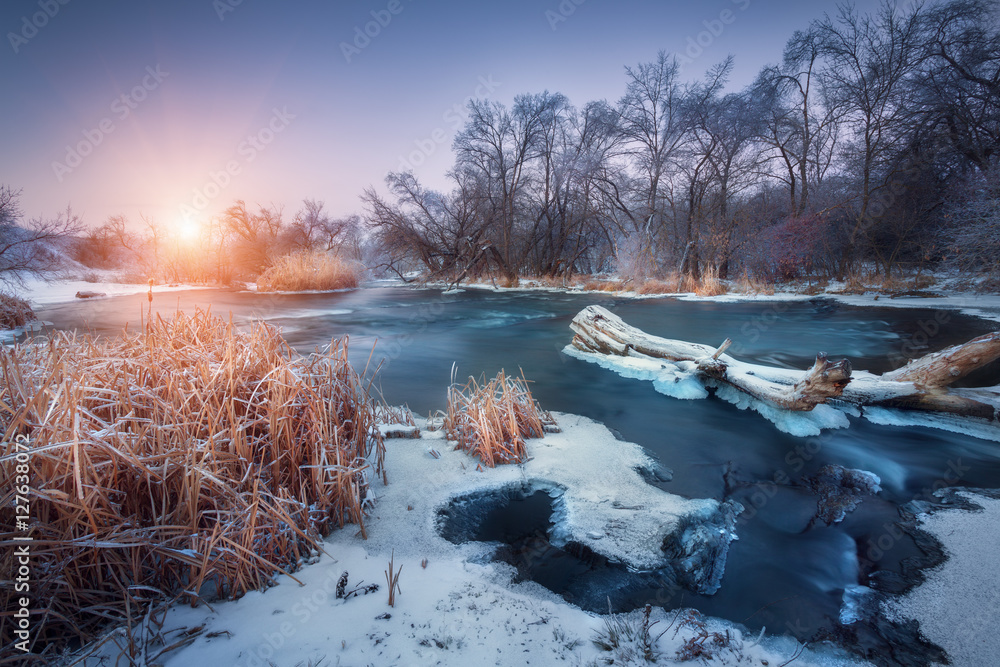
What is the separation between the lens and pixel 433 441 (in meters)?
3.59

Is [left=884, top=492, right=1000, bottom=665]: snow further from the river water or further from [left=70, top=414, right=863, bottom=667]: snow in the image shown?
[left=70, top=414, right=863, bottom=667]: snow

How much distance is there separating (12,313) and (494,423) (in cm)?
1136

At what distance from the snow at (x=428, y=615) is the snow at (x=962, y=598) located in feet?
1.74

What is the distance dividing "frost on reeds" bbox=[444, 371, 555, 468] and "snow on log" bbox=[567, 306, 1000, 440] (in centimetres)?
238

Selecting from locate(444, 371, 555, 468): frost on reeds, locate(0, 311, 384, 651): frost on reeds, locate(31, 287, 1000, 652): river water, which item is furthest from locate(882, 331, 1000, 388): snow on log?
locate(0, 311, 384, 651): frost on reeds

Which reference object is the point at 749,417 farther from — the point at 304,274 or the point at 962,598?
the point at 304,274

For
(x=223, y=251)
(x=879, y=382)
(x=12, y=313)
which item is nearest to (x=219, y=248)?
(x=223, y=251)

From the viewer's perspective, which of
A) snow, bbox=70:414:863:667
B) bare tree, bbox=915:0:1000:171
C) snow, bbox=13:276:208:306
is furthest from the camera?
snow, bbox=13:276:208:306

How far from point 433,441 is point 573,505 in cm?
137

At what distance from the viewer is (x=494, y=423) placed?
3.37m

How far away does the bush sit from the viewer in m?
8.44

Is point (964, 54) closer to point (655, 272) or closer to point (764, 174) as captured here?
point (764, 174)

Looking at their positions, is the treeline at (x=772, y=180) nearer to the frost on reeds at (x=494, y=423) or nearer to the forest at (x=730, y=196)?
the forest at (x=730, y=196)

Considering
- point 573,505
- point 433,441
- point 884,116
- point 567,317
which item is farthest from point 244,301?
point 884,116
